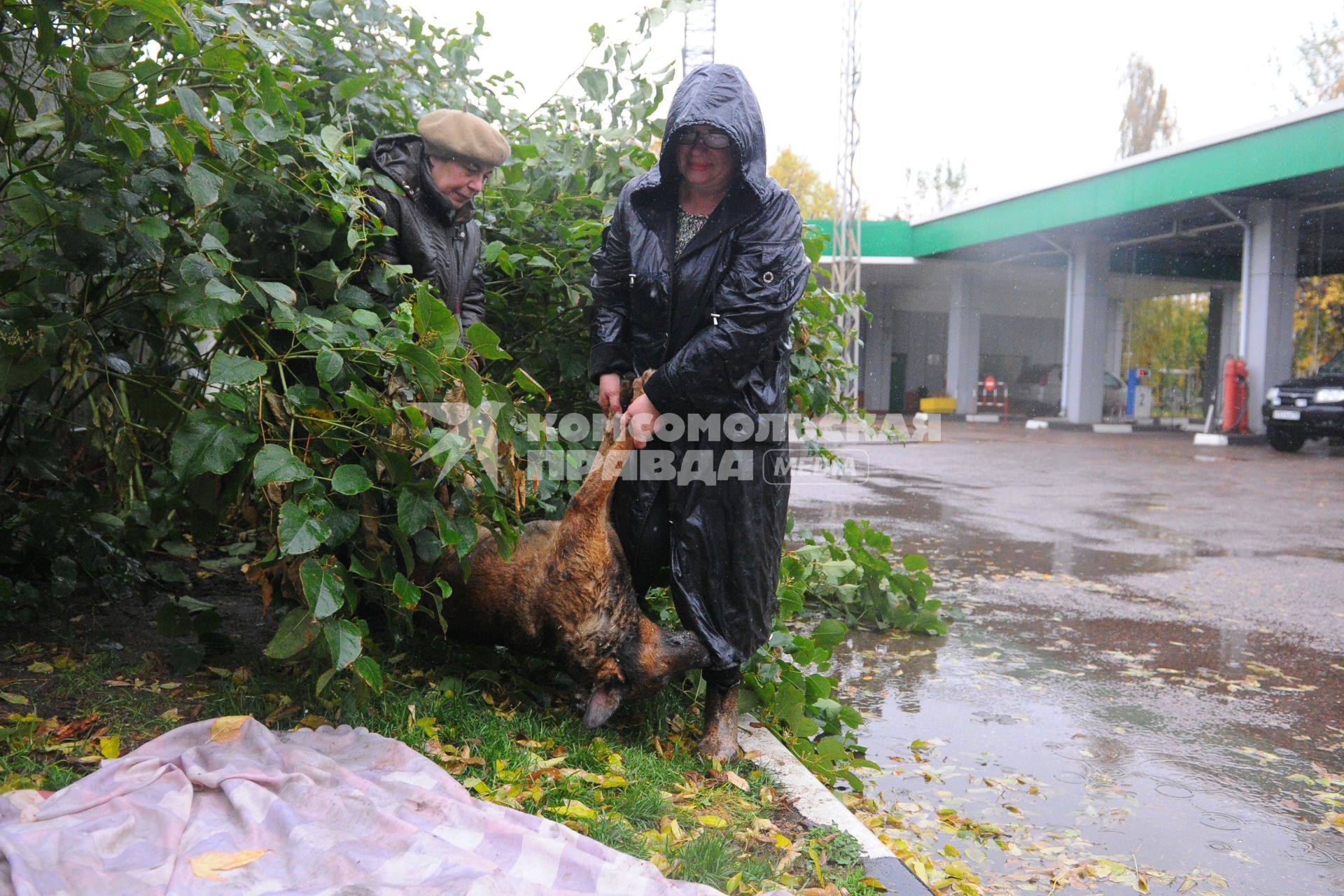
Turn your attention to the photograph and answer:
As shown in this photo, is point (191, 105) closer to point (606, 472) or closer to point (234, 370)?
point (234, 370)

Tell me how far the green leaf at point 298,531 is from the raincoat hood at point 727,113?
5.15 feet

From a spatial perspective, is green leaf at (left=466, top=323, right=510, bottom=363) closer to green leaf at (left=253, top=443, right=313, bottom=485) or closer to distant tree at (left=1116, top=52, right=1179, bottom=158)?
green leaf at (left=253, top=443, right=313, bottom=485)

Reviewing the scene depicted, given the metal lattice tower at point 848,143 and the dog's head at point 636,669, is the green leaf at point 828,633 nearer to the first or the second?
the dog's head at point 636,669

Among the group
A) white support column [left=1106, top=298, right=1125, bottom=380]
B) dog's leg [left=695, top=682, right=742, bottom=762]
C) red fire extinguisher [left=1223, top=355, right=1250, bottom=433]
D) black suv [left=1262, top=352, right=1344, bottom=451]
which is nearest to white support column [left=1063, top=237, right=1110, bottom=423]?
red fire extinguisher [left=1223, top=355, right=1250, bottom=433]

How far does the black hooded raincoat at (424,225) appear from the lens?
3.47 meters

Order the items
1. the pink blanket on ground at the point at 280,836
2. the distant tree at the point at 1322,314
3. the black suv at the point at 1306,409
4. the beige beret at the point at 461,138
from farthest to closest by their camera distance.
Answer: the distant tree at the point at 1322,314 → the black suv at the point at 1306,409 → the beige beret at the point at 461,138 → the pink blanket on ground at the point at 280,836

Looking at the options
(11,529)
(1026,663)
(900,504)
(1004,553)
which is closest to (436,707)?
(11,529)

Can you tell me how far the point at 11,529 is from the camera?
361 cm

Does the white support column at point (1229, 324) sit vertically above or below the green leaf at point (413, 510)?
above

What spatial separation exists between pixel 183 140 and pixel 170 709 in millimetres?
1709

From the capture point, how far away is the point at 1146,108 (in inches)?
1868

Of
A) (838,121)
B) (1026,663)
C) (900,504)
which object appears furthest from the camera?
(838,121)

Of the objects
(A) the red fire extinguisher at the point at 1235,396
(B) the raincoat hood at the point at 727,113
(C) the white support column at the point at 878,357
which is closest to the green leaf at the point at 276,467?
(B) the raincoat hood at the point at 727,113

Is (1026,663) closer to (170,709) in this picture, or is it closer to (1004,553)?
(1004,553)
